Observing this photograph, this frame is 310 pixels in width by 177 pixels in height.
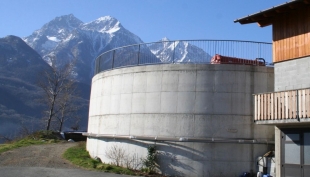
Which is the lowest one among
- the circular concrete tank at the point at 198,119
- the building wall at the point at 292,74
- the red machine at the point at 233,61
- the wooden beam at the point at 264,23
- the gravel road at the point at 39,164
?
the gravel road at the point at 39,164

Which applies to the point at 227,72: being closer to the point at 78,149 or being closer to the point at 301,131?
the point at 301,131

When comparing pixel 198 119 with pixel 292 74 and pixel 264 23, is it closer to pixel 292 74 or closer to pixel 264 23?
pixel 292 74

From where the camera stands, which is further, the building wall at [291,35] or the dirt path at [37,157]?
the dirt path at [37,157]

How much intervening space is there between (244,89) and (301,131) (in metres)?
3.64

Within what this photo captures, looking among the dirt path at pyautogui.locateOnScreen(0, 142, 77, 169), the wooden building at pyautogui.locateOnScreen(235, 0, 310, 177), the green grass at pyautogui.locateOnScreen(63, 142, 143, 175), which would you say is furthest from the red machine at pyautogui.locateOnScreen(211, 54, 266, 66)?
the dirt path at pyautogui.locateOnScreen(0, 142, 77, 169)

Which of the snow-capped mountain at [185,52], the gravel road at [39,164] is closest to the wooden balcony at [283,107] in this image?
the snow-capped mountain at [185,52]

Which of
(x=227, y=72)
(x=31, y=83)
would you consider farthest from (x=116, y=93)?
(x=31, y=83)

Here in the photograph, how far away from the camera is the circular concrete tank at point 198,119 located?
1775cm

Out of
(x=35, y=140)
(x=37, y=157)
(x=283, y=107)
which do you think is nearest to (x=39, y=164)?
(x=37, y=157)

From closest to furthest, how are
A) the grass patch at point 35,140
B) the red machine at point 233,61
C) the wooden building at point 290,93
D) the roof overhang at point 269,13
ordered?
1. the wooden building at point 290,93
2. the roof overhang at point 269,13
3. the red machine at point 233,61
4. the grass patch at point 35,140

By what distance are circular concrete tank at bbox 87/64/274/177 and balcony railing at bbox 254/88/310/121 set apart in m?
1.71

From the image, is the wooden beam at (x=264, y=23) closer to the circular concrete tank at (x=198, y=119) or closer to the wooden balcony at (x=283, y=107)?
the circular concrete tank at (x=198, y=119)

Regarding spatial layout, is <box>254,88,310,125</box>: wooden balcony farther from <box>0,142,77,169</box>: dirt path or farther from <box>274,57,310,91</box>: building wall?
<box>0,142,77,169</box>: dirt path

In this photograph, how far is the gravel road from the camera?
1720cm
